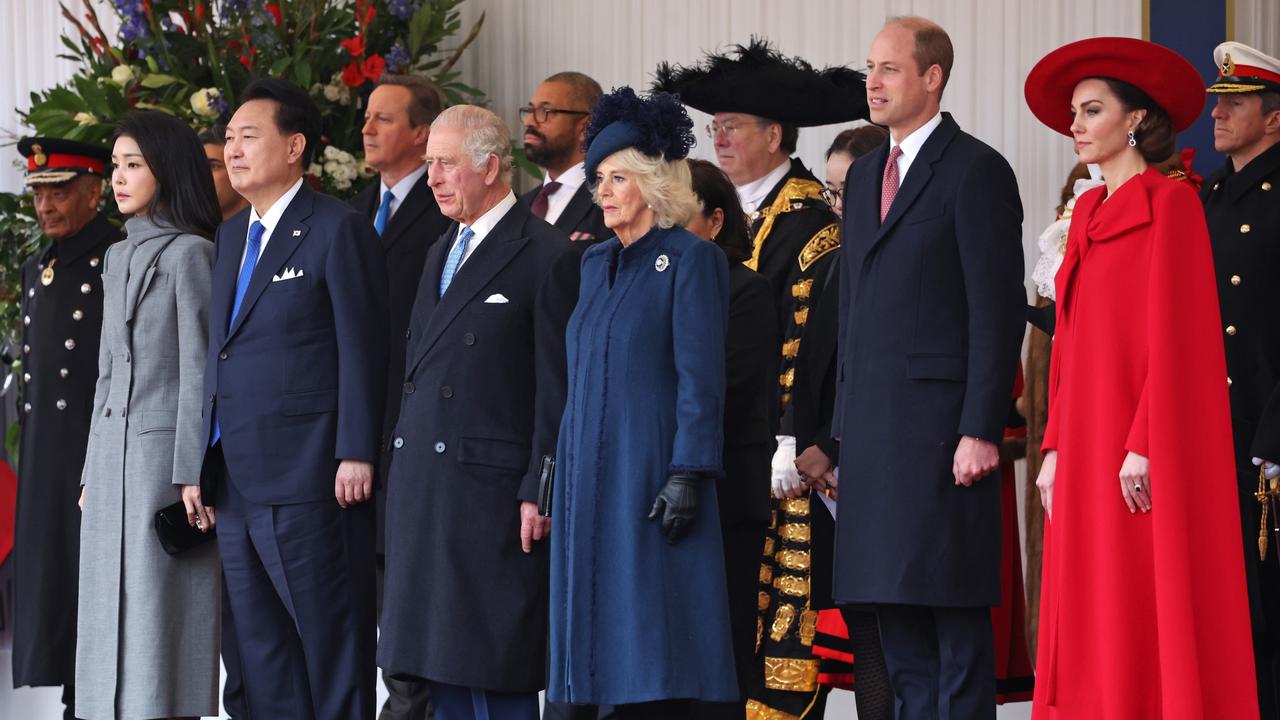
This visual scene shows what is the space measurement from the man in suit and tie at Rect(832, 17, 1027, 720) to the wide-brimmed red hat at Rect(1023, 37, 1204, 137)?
0.80ft

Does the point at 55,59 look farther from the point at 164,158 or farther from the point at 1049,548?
the point at 1049,548

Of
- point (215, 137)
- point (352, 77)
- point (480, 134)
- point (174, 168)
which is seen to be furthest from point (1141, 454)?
point (352, 77)

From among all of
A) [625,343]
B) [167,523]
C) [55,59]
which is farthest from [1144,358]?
[55,59]

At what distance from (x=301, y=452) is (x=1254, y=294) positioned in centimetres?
248

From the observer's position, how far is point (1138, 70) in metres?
3.59

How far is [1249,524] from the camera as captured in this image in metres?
4.27

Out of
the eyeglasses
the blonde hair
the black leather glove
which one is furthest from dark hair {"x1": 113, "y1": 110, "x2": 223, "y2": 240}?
the black leather glove

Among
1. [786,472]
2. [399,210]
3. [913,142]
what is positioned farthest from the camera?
[399,210]

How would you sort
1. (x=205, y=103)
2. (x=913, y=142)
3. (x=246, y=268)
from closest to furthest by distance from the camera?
(x=913, y=142)
(x=246, y=268)
(x=205, y=103)

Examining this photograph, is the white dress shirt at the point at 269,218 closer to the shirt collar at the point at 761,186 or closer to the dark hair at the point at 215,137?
the dark hair at the point at 215,137

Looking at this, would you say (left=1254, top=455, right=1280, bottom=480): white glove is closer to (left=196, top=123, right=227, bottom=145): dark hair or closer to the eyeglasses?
the eyeglasses

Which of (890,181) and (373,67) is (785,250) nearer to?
(890,181)

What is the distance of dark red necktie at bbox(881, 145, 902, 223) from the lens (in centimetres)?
385

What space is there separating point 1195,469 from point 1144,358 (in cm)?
25
